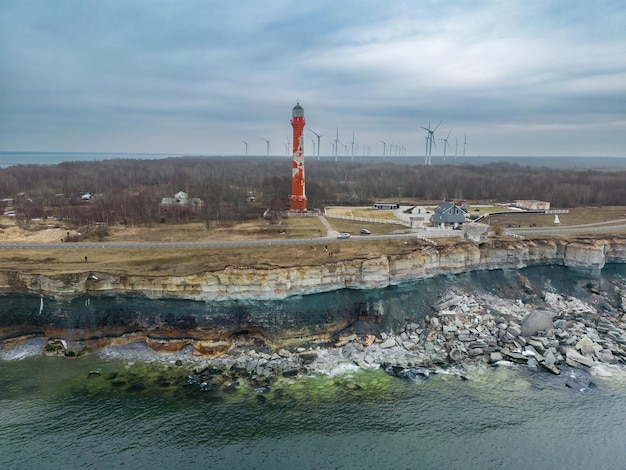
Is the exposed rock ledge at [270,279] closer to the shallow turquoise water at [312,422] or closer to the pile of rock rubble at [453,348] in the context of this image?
the pile of rock rubble at [453,348]

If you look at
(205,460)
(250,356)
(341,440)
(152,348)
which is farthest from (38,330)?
(341,440)

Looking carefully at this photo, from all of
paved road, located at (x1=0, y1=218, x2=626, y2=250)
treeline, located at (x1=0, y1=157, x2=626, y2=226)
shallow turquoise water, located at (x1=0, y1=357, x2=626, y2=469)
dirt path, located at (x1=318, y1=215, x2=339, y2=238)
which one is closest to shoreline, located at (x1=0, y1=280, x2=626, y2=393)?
shallow turquoise water, located at (x1=0, y1=357, x2=626, y2=469)

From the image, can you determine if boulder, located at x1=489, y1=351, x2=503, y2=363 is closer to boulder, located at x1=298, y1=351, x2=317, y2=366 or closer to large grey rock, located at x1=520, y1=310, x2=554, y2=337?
large grey rock, located at x1=520, y1=310, x2=554, y2=337

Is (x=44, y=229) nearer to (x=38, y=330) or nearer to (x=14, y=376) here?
(x=38, y=330)

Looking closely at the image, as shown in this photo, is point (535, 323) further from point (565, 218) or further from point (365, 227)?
point (565, 218)

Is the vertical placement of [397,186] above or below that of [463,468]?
above
